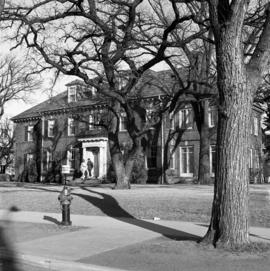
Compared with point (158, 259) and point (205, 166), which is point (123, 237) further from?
point (205, 166)

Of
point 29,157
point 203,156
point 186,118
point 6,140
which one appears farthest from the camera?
point 6,140

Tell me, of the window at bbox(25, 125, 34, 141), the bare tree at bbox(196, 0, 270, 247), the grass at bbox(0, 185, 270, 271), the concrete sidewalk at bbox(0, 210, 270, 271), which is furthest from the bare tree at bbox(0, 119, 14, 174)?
the bare tree at bbox(196, 0, 270, 247)

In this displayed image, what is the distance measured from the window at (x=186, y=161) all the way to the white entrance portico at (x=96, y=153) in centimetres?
749

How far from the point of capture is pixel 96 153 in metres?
42.3

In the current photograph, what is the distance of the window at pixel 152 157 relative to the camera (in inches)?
1496

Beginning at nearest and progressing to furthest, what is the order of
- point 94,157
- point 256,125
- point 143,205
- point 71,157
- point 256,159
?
point 143,205 → point 256,159 → point 256,125 → point 94,157 → point 71,157

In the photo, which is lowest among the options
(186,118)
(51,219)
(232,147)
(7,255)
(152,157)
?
(7,255)

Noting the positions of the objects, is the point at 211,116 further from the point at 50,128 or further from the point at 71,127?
the point at 50,128

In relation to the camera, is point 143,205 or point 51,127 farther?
point 51,127

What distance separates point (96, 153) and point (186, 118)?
373 inches

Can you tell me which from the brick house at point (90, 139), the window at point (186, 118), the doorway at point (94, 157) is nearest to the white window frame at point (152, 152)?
the brick house at point (90, 139)

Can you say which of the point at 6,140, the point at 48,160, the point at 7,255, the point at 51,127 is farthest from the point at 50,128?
the point at 7,255

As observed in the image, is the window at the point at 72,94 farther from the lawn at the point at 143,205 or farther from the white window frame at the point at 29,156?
the lawn at the point at 143,205

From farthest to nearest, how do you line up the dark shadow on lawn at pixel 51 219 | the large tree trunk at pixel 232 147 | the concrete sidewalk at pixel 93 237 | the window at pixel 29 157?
the window at pixel 29 157 < the dark shadow on lawn at pixel 51 219 < the large tree trunk at pixel 232 147 < the concrete sidewalk at pixel 93 237
